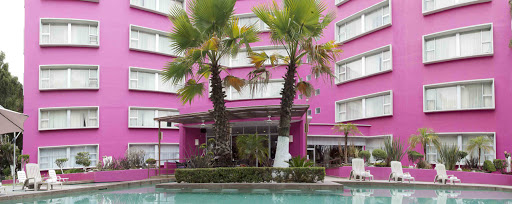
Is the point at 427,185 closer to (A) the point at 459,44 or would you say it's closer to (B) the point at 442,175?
(B) the point at 442,175

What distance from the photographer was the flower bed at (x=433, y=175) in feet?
64.0

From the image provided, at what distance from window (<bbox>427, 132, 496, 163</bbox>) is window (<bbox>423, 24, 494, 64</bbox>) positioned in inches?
151

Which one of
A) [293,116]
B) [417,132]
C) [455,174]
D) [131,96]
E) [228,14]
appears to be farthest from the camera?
[131,96]

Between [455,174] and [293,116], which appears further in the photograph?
[293,116]

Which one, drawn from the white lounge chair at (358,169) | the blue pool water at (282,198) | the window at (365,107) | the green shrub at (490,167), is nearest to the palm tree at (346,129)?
the window at (365,107)

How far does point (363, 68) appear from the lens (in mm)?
29828

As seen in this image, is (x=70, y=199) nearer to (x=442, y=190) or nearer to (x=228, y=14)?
(x=228, y=14)

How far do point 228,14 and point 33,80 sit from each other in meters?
17.1

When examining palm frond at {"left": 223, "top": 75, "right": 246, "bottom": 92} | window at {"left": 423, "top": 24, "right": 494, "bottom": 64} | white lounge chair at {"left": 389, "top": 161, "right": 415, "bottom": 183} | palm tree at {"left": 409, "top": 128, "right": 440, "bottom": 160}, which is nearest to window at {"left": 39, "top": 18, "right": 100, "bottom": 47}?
palm frond at {"left": 223, "top": 75, "right": 246, "bottom": 92}

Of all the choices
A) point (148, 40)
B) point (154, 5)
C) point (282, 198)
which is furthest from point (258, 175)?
point (154, 5)

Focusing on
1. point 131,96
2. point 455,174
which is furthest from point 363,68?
point 131,96

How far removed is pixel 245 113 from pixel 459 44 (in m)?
11.5

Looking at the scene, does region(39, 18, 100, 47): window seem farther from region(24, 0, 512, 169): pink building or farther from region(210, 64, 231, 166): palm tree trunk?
region(210, 64, 231, 166): palm tree trunk

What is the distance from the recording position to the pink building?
2377 cm
